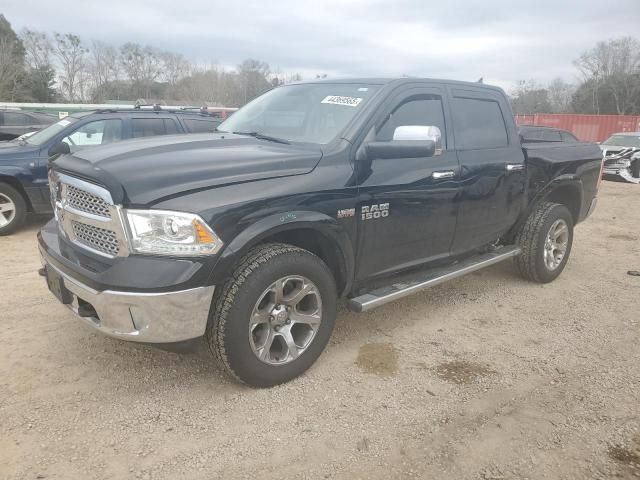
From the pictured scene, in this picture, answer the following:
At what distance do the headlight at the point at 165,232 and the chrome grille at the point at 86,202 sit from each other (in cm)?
21

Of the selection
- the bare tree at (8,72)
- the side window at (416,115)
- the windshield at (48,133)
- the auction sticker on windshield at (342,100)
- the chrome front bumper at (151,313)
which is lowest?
the chrome front bumper at (151,313)

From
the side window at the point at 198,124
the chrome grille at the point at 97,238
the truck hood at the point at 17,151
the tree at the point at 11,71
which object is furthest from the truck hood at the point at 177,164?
the tree at the point at 11,71

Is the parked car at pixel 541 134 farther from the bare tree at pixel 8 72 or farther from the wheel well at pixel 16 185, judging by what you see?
the bare tree at pixel 8 72

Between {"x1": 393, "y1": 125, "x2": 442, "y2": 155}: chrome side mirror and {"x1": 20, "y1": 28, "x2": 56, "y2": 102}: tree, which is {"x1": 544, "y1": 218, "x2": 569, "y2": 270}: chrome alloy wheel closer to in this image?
{"x1": 393, "y1": 125, "x2": 442, "y2": 155}: chrome side mirror

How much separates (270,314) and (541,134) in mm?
4521

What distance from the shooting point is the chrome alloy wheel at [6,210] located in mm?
6625

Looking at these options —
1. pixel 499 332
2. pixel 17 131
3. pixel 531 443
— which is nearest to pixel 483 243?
pixel 499 332

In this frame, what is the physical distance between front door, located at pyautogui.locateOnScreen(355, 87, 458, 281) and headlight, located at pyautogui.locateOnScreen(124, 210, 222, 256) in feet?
3.72

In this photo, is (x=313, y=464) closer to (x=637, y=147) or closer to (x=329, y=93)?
(x=329, y=93)

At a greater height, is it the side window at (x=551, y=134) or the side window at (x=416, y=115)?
the side window at (x=416, y=115)

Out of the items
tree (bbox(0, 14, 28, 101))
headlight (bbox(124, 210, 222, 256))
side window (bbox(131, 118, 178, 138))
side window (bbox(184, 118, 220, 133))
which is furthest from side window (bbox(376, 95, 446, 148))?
tree (bbox(0, 14, 28, 101))

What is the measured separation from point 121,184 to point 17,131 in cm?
1026

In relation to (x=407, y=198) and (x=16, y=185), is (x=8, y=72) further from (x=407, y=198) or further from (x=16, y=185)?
(x=407, y=198)

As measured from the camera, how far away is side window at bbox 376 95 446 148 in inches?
138
